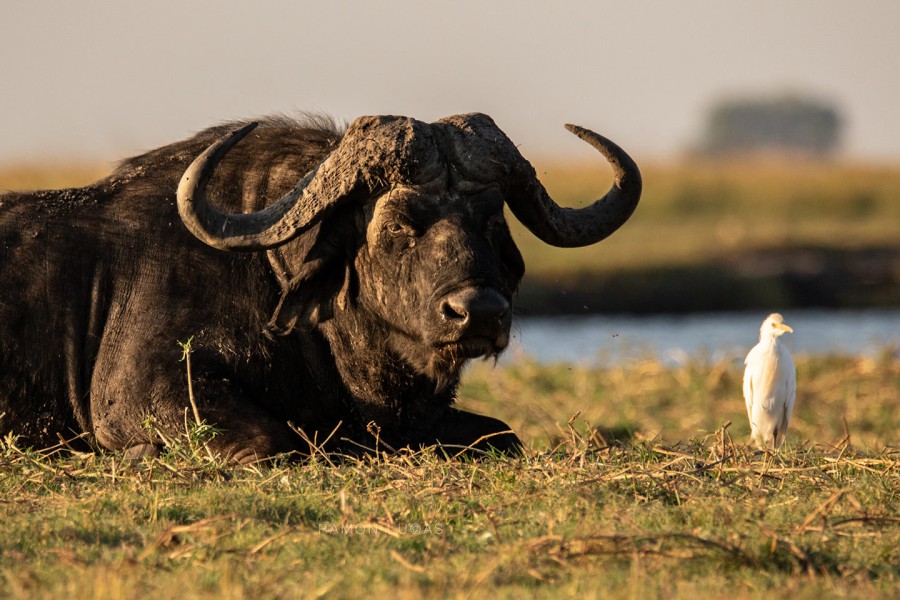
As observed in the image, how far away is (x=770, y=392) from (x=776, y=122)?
8369 cm

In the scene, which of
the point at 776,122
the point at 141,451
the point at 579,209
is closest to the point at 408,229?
the point at 579,209

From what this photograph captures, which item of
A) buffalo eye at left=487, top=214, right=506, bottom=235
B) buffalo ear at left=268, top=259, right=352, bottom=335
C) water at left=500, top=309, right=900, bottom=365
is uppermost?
buffalo eye at left=487, top=214, right=506, bottom=235

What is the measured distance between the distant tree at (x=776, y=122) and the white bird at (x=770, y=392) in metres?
78.9

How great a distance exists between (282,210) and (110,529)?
1760 mm

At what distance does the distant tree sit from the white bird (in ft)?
259

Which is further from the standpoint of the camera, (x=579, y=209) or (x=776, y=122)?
(x=776, y=122)

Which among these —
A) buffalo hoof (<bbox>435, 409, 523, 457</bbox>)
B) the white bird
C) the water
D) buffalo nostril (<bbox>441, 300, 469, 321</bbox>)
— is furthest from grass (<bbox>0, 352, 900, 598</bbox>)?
the water

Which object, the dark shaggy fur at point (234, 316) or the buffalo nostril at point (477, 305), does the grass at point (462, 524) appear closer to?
the dark shaggy fur at point (234, 316)

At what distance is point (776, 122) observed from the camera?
87.7 metres

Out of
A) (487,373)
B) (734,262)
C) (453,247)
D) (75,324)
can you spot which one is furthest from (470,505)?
(734,262)

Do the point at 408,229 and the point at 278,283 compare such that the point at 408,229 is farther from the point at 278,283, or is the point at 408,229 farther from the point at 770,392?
the point at 770,392

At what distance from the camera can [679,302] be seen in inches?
793

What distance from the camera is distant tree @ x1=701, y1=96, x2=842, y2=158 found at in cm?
8538

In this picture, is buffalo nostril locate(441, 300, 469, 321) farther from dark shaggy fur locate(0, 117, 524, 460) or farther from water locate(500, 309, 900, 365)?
water locate(500, 309, 900, 365)
